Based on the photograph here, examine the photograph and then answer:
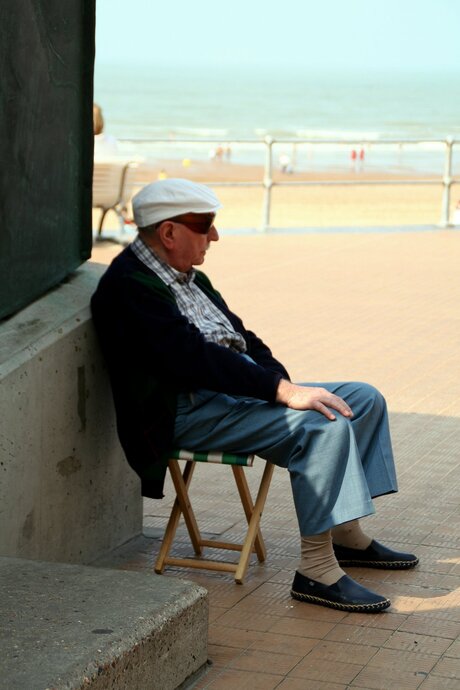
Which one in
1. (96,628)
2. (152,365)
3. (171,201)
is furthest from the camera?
(171,201)

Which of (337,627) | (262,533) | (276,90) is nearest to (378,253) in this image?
(262,533)

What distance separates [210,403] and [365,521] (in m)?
1.09

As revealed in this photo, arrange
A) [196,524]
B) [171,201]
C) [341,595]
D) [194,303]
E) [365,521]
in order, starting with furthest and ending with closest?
[365,521]
[196,524]
[194,303]
[171,201]
[341,595]

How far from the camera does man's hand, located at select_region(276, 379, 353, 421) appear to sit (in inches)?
161

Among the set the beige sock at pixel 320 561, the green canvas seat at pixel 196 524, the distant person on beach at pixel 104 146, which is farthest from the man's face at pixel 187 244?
the distant person on beach at pixel 104 146

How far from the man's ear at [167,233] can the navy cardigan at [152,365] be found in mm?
108

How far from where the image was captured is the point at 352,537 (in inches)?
175

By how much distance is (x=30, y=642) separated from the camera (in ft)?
9.93

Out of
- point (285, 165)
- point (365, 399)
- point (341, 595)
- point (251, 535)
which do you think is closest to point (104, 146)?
point (365, 399)

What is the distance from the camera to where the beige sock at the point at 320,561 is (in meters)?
4.09

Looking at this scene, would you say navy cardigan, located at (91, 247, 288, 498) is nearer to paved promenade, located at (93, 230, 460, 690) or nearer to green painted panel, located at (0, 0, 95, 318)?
green painted panel, located at (0, 0, 95, 318)

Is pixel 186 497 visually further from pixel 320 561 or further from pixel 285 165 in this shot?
pixel 285 165

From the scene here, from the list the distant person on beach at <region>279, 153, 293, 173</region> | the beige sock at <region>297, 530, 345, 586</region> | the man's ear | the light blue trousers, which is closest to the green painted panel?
the man's ear

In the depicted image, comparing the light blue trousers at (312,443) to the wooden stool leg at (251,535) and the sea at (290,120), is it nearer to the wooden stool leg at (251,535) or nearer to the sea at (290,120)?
the wooden stool leg at (251,535)
